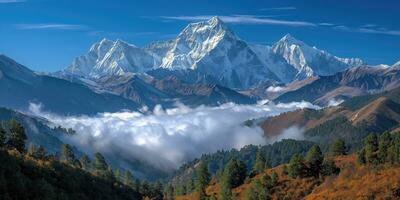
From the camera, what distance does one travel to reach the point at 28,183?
6216 centimetres

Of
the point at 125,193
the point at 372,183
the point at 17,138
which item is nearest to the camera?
the point at 125,193

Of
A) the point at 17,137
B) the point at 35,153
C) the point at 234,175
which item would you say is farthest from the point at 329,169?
the point at 35,153

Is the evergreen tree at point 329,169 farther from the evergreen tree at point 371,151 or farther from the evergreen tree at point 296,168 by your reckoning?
the evergreen tree at point 371,151

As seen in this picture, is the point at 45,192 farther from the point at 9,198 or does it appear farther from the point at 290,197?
the point at 290,197

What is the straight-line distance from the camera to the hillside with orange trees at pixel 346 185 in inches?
4213

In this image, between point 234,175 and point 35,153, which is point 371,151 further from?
point 35,153

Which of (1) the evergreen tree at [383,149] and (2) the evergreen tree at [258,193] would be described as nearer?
(2) the evergreen tree at [258,193]

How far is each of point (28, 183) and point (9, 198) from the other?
29.2 feet

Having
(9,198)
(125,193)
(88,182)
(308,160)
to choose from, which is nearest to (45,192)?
(9,198)

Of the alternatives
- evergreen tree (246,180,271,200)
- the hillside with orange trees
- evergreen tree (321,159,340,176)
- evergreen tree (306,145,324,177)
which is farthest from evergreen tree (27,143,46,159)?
evergreen tree (321,159,340,176)

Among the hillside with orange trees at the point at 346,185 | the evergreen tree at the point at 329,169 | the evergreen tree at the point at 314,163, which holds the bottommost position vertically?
the hillside with orange trees at the point at 346,185

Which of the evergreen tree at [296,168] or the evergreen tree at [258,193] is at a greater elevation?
the evergreen tree at [296,168]

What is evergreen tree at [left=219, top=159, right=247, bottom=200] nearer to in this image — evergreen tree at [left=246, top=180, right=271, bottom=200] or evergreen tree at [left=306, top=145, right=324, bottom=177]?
evergreen tree at [left=246, top=180, right=271, bottom=200]

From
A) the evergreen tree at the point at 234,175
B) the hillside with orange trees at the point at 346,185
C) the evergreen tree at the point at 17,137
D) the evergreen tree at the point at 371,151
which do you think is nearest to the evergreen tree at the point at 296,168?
the hillside with orange trees at the point at 346,185
